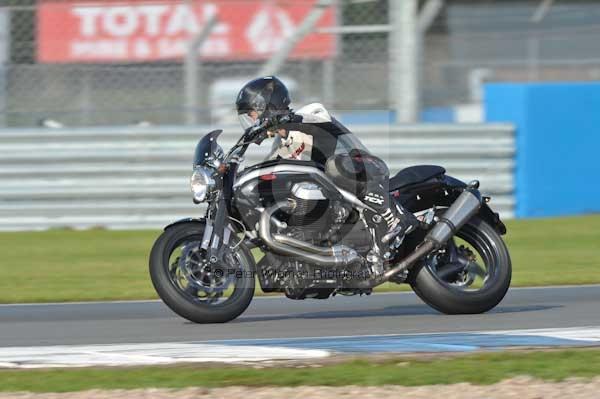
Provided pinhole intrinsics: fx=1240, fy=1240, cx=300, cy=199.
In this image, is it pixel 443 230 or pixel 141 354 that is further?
pixel 443 230

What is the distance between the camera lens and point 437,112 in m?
13.7

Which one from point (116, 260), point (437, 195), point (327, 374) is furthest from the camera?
point (116, 260)

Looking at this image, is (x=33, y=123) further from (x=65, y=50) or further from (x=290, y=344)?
(x=290, y=344)

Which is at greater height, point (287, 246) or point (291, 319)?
point (287, 246)

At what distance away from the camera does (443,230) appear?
24.1ft

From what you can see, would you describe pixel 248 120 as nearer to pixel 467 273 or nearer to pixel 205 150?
pixel 205 150

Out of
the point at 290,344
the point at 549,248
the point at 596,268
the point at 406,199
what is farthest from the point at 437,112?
the point at 290,344

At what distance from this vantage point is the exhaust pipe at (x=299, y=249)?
7.14 m

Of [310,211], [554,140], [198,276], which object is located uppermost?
[554,140]

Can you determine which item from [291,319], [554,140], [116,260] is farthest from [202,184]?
[554,140]

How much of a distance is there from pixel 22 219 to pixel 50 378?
22.7ft

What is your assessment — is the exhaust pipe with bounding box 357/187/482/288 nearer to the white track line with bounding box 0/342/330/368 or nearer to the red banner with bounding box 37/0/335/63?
the white track line with bounding box 0/342/330/368

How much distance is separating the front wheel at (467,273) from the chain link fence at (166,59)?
17.1 feet

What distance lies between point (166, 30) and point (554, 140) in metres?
4.31
